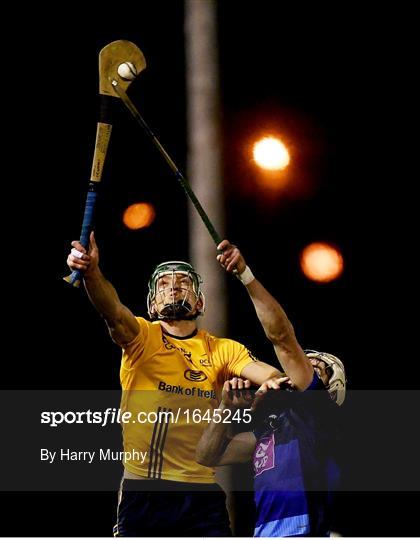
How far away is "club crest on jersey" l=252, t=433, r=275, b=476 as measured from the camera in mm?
3484

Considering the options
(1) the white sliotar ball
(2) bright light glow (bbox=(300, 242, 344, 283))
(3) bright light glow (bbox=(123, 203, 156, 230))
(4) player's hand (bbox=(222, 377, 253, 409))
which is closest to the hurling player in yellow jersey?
(4) player's hand (bbox=(222, 377, 253, 409))

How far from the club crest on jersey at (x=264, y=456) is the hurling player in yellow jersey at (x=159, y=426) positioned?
21 centimetres

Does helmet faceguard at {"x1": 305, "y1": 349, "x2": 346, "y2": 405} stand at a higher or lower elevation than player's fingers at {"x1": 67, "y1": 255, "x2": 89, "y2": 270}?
lower

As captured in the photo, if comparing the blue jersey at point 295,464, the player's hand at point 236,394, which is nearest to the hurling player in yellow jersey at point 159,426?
the blue jersey at point 295,464

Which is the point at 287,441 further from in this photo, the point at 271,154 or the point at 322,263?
the point at 271,154

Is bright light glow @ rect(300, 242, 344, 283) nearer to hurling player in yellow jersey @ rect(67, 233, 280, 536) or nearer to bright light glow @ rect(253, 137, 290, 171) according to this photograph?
bright light glow @ rect(253, 137, 290, 171)

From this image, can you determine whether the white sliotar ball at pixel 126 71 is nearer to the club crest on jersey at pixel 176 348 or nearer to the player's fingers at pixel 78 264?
the player's fingers at pixel 78 264

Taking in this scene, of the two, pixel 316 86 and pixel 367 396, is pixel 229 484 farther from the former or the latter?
pixel 316 86

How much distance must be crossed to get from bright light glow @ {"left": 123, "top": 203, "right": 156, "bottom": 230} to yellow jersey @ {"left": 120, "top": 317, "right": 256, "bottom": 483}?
163 centimetres

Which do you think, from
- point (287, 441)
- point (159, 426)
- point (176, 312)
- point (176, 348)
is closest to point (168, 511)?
point (159, 426)

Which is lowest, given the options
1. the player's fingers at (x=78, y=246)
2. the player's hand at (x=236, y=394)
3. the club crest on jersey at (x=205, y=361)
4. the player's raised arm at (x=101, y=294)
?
the player's hand at (x=236, y=394)

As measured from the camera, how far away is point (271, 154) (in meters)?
5.76

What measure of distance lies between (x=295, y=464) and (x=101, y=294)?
940 millimetres

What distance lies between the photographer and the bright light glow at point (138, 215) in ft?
17.5
